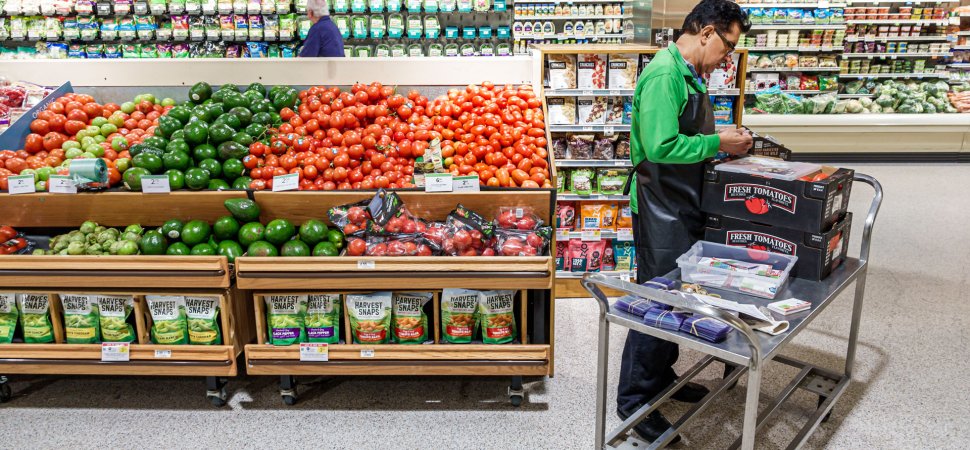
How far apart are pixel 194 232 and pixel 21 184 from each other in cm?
88

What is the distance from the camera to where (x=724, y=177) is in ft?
7.63

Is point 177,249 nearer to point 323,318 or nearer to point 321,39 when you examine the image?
point 323,318

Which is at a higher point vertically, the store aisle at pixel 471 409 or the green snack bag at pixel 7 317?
the green snack bag at pixel 7 317

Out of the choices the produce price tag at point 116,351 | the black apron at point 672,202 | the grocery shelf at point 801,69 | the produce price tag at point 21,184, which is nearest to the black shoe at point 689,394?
the black apron at point 672,202

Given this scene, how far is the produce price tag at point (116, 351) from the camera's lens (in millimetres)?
2859

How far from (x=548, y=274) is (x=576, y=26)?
619 centimetres

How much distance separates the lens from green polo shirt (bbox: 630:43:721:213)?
2.33m

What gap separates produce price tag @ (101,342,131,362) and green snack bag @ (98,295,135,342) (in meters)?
0.04

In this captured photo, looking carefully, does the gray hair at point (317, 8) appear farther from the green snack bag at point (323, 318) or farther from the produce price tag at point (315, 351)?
the produce price tag at point (315, 351)

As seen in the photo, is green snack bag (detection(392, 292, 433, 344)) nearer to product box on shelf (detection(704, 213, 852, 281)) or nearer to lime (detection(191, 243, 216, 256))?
lime (detection(191, 243, 216, 256))

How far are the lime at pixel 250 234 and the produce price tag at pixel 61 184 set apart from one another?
0.83 meters

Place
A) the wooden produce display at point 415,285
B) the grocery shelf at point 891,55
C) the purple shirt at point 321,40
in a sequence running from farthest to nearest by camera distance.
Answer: the grocery shelf at point 891,55, the purple shirt at point 321,40, the wooden produce display at point 415,285

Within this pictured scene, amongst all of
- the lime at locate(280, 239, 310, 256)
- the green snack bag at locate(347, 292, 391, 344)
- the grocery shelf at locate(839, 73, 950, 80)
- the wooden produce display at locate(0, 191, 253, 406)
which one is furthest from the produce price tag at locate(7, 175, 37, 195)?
the grocery shelf at locate(839, 73, 950, 80)

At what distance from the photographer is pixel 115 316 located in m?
2.87
